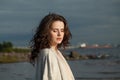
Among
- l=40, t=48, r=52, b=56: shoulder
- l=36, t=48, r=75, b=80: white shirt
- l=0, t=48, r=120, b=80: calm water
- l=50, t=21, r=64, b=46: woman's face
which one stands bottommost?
l=0, t=48, r=120, b=80: calm water

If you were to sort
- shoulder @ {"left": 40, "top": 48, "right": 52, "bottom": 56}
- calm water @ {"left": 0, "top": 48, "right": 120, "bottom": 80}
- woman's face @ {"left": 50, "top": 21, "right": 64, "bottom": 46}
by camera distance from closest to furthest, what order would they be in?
shoulder @ {"left": 40, "top": 48, "right": 52, "bottom": 56} → woman's face @ {"left": 50, "top": 21, "right": 64, "bottom": 46} → calm water @ {"left": 0, "top": 48, "right": 120, "bottom": 80}

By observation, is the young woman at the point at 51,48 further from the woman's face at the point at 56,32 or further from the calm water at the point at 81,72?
the calm water at the point at 81,72

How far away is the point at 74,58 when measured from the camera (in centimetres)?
7531

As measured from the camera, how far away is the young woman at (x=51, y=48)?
4.73 meters

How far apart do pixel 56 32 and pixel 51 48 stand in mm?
187

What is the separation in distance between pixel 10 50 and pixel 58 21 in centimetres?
7764

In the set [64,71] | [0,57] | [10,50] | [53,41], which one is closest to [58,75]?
[64,71]

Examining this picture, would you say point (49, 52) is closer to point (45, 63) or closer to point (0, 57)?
point (45, 63)

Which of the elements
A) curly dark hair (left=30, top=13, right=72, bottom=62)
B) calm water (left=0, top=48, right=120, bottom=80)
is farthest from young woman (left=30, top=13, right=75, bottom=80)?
calm water (left=0, top=48, right=120, bottom=80)

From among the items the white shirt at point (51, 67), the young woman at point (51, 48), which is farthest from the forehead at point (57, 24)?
the white shirt at point (51, 67)

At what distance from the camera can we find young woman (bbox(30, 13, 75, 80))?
4.73 metres

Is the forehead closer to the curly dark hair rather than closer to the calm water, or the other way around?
the curly dark hair

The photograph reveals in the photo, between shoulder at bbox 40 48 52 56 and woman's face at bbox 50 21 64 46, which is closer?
shoulder at bbox 40 48 52 56

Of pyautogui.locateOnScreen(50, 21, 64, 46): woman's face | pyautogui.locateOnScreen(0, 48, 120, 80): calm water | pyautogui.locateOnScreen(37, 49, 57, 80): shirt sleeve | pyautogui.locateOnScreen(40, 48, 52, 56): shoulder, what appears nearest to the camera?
pyautogui.locateOnScreen(37, 49, 57, 80): shirt sleeve
